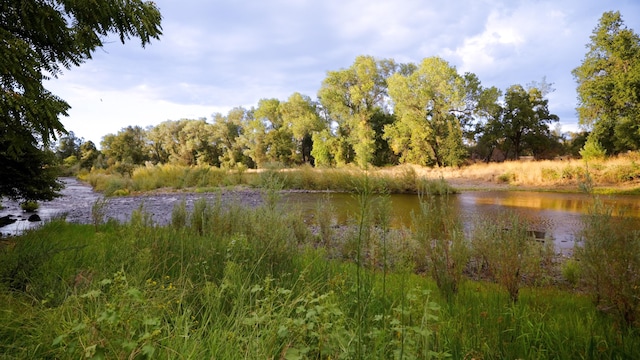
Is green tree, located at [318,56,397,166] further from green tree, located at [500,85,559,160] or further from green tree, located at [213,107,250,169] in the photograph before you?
green tree, located at [213,107,250,169]

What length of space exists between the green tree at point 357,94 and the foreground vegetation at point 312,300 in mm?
34229

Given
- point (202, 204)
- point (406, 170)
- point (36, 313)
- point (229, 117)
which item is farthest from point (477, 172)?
point (229, 117)

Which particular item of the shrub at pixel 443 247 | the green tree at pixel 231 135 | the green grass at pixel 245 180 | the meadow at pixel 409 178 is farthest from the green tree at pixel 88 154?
the shrub at pixel 443 247

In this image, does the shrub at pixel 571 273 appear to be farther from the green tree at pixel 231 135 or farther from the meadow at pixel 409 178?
the green tree at pixel 231 135

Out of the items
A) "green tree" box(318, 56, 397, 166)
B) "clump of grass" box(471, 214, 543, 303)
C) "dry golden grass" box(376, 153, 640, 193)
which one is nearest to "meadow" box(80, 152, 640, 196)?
"dry golden grass" box(376, 153, 640, 193)

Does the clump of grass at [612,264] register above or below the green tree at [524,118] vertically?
below

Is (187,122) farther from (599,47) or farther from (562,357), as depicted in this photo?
(562,357)

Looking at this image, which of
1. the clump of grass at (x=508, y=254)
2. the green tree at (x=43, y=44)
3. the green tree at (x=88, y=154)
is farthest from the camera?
the green tree at (x=88, y=154)

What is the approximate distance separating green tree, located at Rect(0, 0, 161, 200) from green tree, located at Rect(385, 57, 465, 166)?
30.9 m

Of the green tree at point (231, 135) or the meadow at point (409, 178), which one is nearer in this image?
the meadow at point (409, 178)

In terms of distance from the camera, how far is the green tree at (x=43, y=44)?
2307 millimetres

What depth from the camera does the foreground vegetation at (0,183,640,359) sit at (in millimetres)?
1674

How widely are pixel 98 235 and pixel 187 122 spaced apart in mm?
61129

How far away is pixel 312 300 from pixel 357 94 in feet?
122
